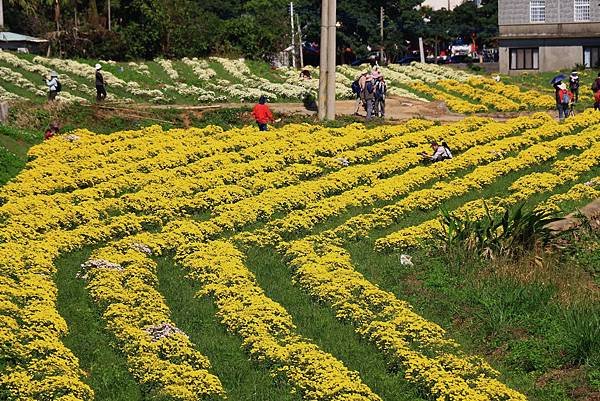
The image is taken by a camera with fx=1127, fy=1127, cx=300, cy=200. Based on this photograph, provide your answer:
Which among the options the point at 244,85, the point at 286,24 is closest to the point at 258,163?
the point at 244,85

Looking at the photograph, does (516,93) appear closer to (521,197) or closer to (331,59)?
(331,59)

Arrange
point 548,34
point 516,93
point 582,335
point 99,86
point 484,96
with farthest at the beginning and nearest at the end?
point 548,34 → point 516,93 → point 484,96 → point 99,86 → point 582,335

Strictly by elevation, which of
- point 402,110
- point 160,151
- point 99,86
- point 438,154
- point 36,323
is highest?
point 99,86

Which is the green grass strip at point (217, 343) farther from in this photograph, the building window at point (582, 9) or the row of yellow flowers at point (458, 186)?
the building window at point (582, 9)

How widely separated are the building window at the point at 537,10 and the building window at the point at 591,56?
11.3 ft

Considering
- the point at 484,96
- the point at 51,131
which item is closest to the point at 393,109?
the point at 484,96

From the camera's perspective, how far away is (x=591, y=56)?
71.2 meters

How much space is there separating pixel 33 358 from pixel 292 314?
490 centimetres

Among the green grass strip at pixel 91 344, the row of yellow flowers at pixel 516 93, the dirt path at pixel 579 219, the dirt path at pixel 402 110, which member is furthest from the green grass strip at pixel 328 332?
the row of yellow flowers at pixel 516 93

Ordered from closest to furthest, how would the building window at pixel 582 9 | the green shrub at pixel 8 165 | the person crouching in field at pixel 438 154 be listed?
1. the green shrub at pixel 8 165
2. the person crouching in field at pixel 438 154
3. the building window at pixel 582 9

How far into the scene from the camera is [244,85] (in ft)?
164

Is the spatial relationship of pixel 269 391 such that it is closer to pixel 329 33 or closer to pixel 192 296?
pixel 192 296

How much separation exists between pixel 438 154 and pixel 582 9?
4253 cm

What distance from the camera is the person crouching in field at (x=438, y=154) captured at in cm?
3281
